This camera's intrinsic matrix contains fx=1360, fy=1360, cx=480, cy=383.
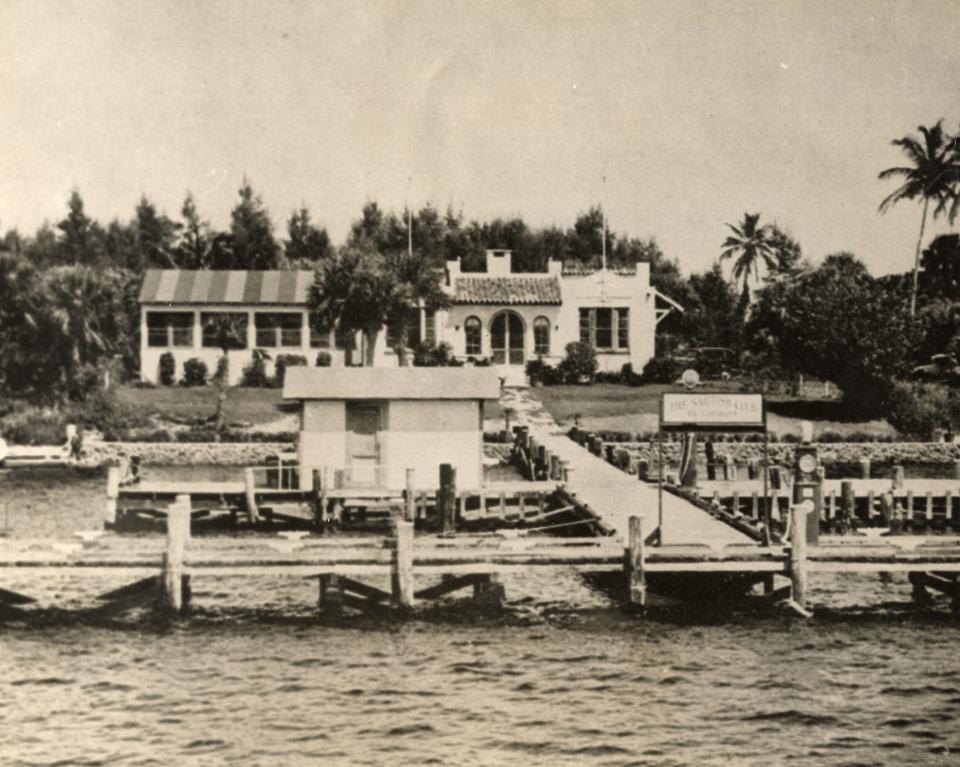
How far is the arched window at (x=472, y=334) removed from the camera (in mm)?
47406

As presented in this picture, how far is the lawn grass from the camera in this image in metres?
48.4

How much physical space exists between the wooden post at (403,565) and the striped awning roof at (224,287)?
3499 cm

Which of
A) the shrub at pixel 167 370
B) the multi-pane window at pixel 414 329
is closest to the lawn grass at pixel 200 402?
the shrub at pixel 167 370

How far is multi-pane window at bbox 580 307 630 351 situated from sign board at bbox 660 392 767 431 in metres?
24.6

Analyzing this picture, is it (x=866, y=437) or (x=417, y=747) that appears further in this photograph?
(x=866, y=437)

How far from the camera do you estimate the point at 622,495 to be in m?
28.6

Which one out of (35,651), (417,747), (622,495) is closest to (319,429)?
(622,495)

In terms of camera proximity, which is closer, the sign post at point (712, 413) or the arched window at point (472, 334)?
the sign post at point (712, 413)

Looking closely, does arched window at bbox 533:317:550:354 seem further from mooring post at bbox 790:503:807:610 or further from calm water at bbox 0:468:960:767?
mooring post at bbox 790:503:807:610

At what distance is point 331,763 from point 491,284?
116ft

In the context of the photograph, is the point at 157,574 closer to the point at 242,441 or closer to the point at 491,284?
the point at 242,441

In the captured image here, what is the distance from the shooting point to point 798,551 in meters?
20.9

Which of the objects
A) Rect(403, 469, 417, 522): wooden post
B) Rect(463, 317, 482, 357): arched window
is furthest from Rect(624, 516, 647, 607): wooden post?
Rect(463, 317, 482, 357): arched window

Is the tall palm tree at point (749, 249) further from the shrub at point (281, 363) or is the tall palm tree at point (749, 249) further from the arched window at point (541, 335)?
the shrub at point (281, 363)
